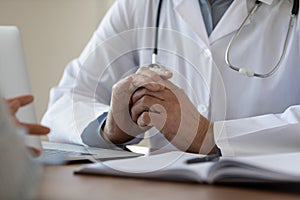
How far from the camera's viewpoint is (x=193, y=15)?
1.37m

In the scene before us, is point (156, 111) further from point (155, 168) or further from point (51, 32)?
point (51, 32)

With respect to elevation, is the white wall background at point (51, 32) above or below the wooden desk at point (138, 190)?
above

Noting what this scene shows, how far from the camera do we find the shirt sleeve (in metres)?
1.08

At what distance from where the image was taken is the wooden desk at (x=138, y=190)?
572 mm

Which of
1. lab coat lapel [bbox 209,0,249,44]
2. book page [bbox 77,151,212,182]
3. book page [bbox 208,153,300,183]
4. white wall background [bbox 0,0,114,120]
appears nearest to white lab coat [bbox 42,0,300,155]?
lab coat lapel [bbox 209,0,249,44]

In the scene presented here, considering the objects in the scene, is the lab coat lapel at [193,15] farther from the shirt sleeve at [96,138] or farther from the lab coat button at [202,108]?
the shirt sleeve at [96,138]

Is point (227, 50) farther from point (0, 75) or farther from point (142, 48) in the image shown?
point (0, 75)

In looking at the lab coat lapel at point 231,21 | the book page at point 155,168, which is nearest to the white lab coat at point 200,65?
the lab coat lapel at point 231,21

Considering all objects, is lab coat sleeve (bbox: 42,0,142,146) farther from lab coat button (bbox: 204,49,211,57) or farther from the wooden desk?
the wooden desk

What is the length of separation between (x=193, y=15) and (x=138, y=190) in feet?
2.75

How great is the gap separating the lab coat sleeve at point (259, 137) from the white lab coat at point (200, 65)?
0.04m

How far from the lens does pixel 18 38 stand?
913 millimetres

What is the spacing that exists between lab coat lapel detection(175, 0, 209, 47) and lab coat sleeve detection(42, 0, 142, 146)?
0.17 metres

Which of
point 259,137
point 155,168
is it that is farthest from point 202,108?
point 155,168
